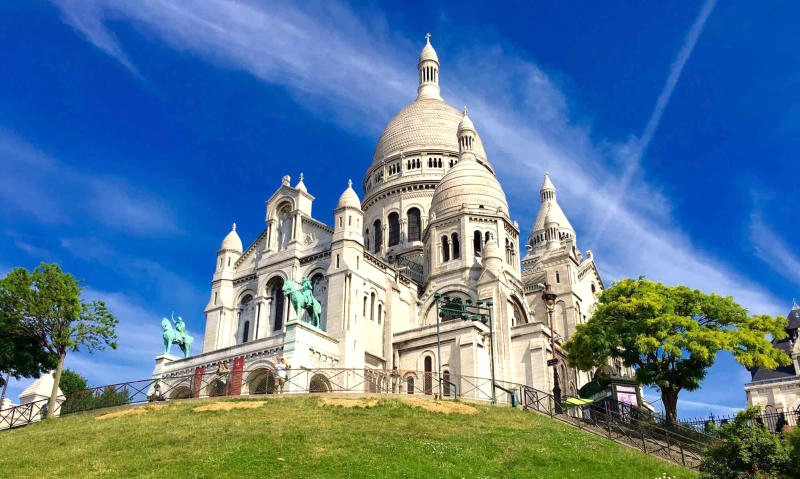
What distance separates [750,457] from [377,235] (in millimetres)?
55585

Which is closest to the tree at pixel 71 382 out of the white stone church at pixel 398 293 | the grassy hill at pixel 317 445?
the white stone church at pixel 398 293

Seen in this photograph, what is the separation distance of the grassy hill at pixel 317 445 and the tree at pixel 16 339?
5.94 m

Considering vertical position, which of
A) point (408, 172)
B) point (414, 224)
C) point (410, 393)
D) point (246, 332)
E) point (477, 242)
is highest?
point (408, 172)

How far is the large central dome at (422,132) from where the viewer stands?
78.1 m

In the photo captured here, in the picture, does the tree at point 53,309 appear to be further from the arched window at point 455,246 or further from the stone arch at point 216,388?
the arched window at point 455,246

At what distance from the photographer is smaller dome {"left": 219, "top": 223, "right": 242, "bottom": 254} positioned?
60.5m

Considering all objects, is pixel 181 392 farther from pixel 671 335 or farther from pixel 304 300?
pixel 671 335

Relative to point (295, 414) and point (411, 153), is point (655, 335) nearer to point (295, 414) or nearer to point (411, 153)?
point (295, 414)

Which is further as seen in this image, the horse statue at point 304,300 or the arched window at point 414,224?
the arched window at point 414,224

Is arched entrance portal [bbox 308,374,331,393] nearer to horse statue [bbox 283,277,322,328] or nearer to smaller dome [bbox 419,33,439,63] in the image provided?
horse statue [bbox 283,277,322,328]

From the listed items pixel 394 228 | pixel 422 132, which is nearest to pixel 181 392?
pixel 394 228

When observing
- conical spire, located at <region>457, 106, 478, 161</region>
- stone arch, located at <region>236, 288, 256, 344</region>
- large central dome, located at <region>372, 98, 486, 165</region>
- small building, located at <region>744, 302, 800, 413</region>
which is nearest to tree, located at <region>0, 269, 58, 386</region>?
stone arch, located at <region>236, 288, 256, 344</region>

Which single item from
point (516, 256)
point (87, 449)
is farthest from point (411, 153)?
point (87, 449)

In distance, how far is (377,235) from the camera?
248 ft
